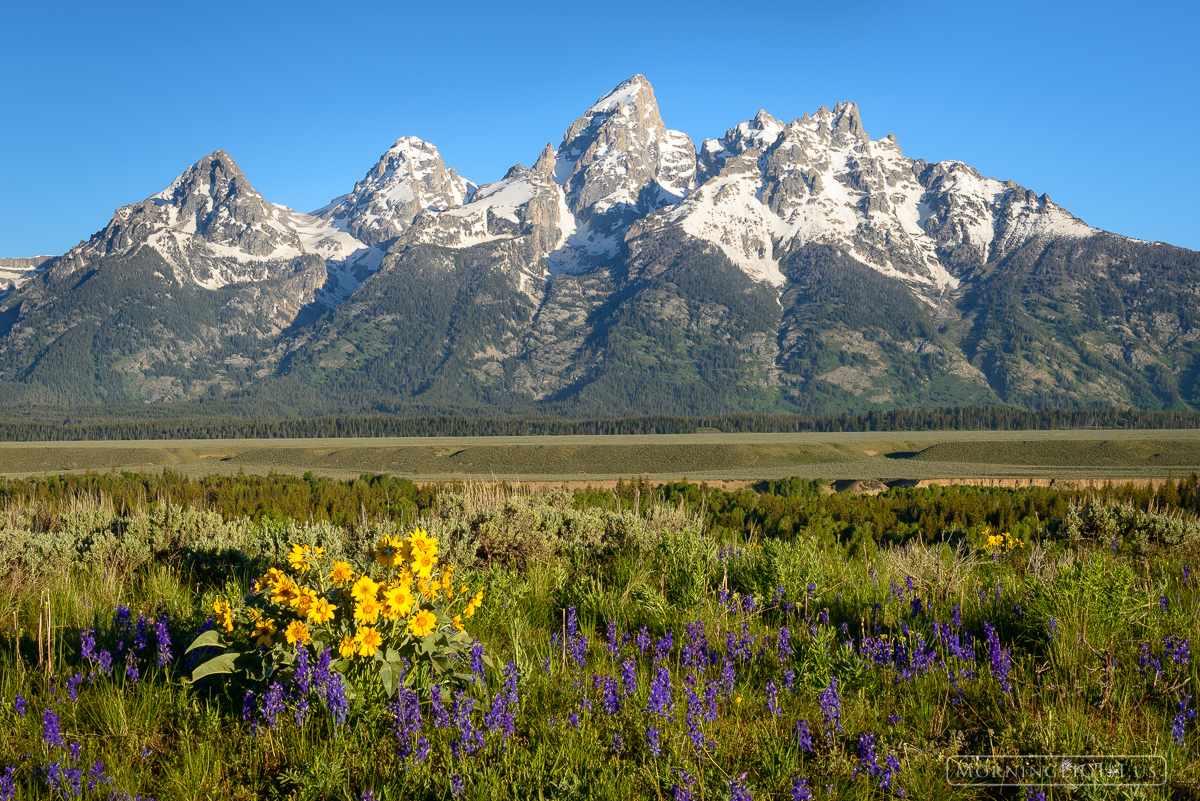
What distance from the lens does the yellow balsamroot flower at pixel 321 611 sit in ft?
14.5

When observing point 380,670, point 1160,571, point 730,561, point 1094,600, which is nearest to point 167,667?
point 380,670

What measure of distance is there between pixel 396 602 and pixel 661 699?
1.64 meters

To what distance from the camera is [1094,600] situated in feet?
18.8

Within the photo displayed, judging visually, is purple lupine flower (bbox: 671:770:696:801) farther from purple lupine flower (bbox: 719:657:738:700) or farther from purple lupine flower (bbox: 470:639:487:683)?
purple lupine flower (bbox: 470:639:487:683)

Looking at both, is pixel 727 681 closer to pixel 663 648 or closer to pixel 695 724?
pixel 695 724

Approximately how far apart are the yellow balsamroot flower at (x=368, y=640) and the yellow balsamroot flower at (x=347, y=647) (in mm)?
47

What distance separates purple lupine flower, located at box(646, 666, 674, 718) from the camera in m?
4.14

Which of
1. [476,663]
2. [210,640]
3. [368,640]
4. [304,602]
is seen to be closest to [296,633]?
[304,602]

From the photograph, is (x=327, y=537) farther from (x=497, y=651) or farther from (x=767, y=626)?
(x=767, y=626)

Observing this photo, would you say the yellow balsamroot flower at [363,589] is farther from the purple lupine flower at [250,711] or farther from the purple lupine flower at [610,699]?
the purple lupine flower at [610,699]

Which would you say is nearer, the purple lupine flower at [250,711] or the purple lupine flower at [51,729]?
the purple lupine flower at [51,729]

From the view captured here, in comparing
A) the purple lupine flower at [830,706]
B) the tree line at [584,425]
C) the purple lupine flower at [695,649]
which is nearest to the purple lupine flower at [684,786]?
the purple lupine flower at [830,706]

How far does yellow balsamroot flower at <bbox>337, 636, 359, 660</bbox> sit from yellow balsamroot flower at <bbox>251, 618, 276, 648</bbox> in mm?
443

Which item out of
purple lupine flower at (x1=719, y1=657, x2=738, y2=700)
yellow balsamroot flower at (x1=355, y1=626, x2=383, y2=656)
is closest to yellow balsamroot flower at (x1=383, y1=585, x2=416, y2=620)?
yellow balsamroot flower at (x1=355, y1=626, x2=383, y2=656)
